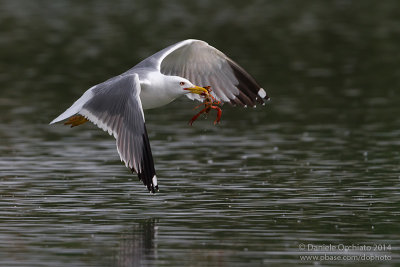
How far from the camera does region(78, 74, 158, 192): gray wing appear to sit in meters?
14.2

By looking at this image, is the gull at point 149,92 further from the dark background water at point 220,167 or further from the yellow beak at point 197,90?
the dark background water at point 220,167

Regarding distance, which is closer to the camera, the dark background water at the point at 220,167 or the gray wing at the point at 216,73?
the dark background water at the point at 220,167

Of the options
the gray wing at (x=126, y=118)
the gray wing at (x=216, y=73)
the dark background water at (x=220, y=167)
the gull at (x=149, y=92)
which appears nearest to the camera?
the dark background water at (x=220, y=167)

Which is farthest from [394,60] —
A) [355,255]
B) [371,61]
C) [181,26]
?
[355,255]

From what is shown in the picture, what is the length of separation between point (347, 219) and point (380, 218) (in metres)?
0.37

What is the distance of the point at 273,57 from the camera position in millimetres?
34969

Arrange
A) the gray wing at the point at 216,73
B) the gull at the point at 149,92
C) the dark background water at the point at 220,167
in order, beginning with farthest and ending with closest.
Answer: the gray wing at the point at 216,73
the gull at the point at 149,92
the dark background water at the point at 220,167

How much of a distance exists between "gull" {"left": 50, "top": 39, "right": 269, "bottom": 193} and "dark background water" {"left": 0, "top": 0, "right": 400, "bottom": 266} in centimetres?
72

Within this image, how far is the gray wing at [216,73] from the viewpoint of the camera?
1739 cm

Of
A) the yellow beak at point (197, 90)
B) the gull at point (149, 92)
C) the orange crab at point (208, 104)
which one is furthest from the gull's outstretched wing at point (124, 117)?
the orange crab at point (208, 104)

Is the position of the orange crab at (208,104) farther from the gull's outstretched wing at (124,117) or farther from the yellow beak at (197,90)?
the gull's outstretched wing at (124,117)

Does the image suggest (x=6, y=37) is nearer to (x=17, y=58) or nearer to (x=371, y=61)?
(x=17, y=58)

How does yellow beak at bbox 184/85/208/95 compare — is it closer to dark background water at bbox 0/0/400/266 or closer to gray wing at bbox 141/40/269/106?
dark background water at bbox 0/0/400/266

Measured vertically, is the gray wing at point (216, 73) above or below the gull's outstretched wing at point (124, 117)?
above
